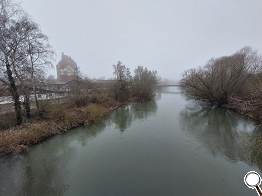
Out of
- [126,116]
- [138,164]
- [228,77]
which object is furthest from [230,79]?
[138,164]

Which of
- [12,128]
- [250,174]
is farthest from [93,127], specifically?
[250,174]

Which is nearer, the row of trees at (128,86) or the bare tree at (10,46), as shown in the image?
the bare tree at (10,46)

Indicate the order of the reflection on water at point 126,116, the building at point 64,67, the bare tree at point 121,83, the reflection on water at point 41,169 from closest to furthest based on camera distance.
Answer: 1. the reflection on water at point 41,169
2. the reflection on water at point 126,116
3. the bare tree at point 121,83
4. the building at point 64,67

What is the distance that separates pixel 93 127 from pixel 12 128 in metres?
6.11

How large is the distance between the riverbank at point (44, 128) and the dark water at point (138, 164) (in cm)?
71

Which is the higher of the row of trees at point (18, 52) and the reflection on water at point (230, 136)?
the row of trees at point (18, 52)

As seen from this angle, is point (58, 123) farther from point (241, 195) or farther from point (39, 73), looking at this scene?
point (241, 195)

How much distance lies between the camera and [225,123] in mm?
18344

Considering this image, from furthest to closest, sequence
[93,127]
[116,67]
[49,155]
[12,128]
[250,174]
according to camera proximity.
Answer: [116,67], [93,127], [12,128], [49,155], [250,174]

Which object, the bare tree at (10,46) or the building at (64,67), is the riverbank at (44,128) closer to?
the bare tree at (10,46)

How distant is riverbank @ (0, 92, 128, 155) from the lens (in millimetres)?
11944

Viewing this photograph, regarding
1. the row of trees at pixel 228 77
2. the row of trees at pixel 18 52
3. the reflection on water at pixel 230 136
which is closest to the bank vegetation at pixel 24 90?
the row of trees at pixel 18 52

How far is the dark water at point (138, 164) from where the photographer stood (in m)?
7.54

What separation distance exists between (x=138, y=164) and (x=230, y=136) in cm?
764
